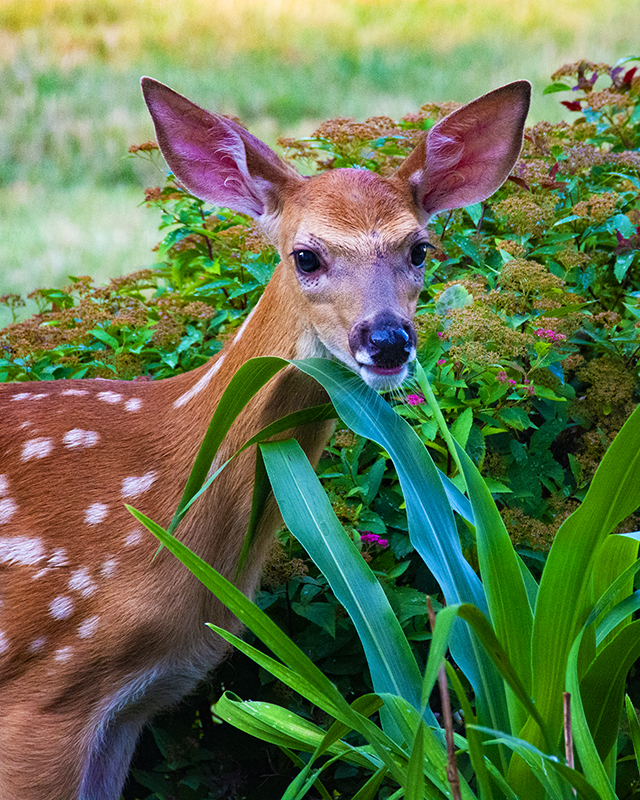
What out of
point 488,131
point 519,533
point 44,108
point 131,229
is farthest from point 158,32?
point 519,533

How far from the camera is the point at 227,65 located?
6078mm

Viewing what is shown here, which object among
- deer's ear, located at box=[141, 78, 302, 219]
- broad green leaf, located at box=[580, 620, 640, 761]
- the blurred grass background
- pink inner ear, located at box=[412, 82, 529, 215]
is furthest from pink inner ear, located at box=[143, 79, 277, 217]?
the blurred grass background

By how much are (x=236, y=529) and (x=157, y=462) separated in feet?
0.74

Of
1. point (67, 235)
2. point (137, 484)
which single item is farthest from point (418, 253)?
point (67, 235)

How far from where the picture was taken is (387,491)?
2.26 meters

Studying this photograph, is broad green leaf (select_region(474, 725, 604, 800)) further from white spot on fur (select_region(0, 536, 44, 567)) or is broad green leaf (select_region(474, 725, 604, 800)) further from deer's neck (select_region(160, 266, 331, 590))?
white spot on fur (select_region(0, 536, 44, 567))

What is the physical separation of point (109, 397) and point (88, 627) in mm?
520

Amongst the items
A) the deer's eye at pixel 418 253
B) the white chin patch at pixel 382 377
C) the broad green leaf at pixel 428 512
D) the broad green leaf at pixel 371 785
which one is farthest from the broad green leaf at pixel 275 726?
the deer's eye at pixel 418 253

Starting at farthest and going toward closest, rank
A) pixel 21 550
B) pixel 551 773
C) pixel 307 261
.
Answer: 1. pixel 21 550
2. pixel 307 261
3. pixel 551 773

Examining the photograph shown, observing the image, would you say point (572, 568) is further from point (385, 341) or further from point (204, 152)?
point (204, 152)

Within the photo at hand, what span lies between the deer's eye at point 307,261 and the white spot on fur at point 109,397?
557mm

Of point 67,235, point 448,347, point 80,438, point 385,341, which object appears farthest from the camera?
point 67,235

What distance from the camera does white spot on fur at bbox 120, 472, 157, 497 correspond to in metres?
2.00

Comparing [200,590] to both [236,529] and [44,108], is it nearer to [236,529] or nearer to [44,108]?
[236,529]
